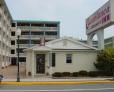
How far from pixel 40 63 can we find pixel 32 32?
218 feet

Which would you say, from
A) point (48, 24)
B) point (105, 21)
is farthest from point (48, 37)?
point (105, 21)

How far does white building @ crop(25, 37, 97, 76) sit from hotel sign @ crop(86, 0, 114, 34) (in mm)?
2923

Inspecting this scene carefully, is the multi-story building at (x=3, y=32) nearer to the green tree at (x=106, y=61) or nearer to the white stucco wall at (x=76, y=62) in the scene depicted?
the white stucco wall at (x=76, y=62)

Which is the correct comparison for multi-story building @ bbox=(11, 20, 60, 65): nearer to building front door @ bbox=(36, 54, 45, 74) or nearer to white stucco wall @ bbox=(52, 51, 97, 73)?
white stucco wall @ bbox=(52, 51, 97, 73)

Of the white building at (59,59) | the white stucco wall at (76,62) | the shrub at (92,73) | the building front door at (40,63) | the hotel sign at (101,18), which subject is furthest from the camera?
the white stucco wall at (76,62)

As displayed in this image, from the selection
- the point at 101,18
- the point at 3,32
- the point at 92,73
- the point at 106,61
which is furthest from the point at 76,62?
the point at 3,32

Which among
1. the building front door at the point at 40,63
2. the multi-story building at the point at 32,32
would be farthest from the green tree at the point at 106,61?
the multi-story building at the point at 32,32

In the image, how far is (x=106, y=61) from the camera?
36.2m

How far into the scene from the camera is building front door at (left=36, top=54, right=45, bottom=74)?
37.8 metres

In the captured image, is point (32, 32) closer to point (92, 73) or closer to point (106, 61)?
point (92, 73)

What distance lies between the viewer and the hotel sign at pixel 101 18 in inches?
1220

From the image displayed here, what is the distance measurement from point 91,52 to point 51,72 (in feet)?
17.5

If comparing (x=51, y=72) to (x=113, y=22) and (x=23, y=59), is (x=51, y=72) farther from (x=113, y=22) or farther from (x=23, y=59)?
(x=23, y=59)

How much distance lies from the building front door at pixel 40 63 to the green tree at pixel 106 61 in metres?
6.16
